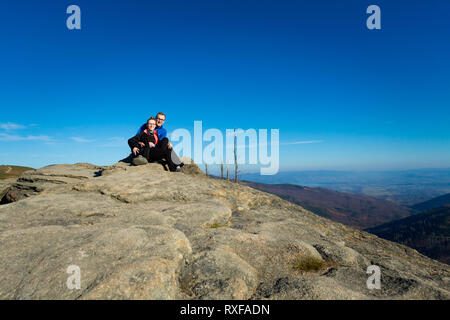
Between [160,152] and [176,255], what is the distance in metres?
12.2

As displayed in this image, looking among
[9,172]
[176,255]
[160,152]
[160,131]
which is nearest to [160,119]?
[160,131]

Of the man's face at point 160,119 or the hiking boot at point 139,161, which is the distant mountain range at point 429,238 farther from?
the hiking boot at point 139,161

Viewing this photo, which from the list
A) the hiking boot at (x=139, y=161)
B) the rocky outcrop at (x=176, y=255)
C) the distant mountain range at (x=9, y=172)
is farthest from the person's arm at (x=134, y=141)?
the distant mountain range at (x=9, y=172)

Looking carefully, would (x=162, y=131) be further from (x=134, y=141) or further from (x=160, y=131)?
(x=134, y=141)

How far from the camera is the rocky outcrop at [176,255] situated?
4.53m

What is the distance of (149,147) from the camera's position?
16.6 m

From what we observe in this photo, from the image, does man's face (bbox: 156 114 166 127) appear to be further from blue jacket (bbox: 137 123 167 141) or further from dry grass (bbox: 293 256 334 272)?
dry grass (bbox: 293 256 334 272)

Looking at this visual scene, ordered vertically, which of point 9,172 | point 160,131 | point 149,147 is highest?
point 160,131

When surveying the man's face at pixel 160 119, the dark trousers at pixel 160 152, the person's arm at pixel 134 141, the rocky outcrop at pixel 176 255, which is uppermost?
the man's face at pixel 160 119
